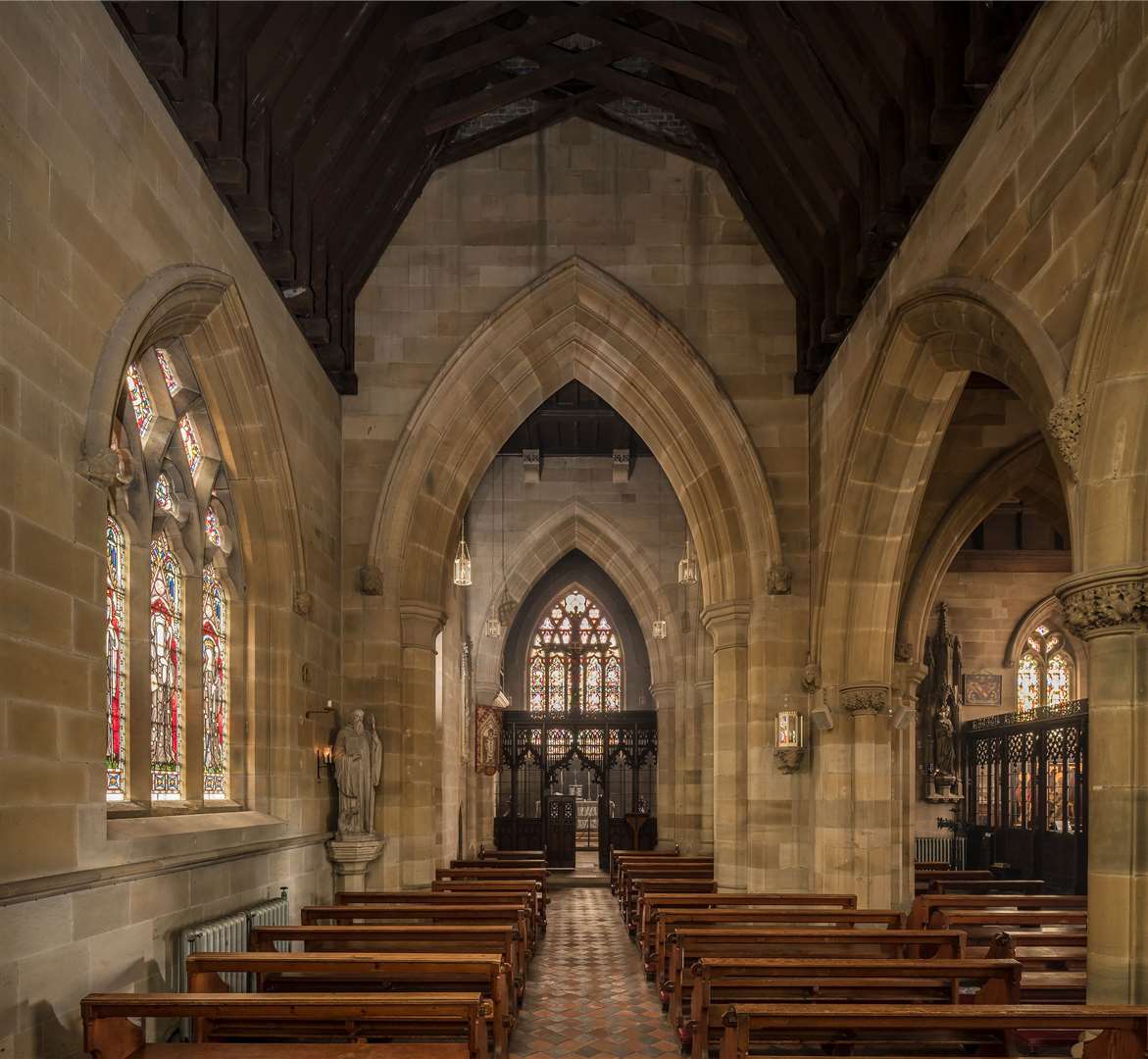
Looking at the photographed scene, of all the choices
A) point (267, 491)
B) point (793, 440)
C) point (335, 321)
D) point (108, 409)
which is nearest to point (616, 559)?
point (793, 440)

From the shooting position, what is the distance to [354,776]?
39.6 ft

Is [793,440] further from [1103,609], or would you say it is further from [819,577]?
[1103,609]

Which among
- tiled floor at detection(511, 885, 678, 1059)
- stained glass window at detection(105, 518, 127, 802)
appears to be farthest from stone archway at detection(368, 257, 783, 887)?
stained glass window at detection(105, 518, 127, 802)

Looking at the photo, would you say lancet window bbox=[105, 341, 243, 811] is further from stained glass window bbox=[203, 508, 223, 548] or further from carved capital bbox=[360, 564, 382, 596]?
carved capital bbox=[360, 564, 382, 596]

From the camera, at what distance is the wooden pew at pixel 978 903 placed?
10.2m

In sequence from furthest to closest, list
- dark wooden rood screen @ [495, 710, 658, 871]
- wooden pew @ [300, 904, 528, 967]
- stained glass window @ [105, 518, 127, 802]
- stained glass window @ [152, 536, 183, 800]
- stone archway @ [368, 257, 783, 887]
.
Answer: dark wooden rood screen @ [495, 710, 658, 871]
stone archway @ [368, 257, 783, 887]
wooden pew @ [300, 904, 528, 967]
stained glass window @ [152, 536, 183, 800]
stained glass window @ [105, 518, 127, 802]

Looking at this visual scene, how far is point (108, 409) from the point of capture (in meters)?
6.64

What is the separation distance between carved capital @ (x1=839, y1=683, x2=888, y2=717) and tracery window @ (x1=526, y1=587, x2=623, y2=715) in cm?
1348

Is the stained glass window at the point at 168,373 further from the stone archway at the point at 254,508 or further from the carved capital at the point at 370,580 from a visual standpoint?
the carved capital at the point at 370,580

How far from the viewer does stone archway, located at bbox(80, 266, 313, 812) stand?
9194 millimetres

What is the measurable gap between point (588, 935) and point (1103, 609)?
925 centimetres

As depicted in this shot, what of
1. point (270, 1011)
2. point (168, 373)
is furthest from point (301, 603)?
point (270, 1011)

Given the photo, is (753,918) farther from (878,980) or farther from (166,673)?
(166,673)

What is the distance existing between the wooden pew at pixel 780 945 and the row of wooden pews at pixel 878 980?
0.01m
